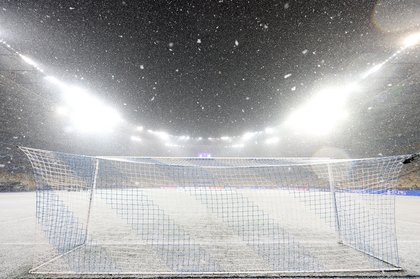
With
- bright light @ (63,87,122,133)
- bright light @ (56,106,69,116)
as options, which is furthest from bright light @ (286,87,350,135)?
bright light @ (56,106,69,116)

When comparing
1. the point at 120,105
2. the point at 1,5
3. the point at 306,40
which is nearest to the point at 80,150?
the point at 120,105

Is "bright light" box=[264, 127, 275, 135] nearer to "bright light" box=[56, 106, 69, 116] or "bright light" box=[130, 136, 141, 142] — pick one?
"bright light" box=[130, 136, 141, 142]

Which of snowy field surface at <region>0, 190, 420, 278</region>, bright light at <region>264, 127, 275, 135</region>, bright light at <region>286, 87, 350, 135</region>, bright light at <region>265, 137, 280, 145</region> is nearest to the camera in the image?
snowy field surface at <region>0, 190, 420, 278</region>

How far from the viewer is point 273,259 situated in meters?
3.14

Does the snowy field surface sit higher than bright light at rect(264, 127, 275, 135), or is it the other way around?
bright light at rect(264, 127, 275, 135)

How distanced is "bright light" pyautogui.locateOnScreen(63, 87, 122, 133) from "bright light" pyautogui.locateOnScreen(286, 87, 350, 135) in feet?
55.8

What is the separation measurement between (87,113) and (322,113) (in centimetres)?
2270

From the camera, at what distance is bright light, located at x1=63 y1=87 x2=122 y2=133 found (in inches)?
897

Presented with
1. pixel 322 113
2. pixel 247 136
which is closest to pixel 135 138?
pixel 247 136

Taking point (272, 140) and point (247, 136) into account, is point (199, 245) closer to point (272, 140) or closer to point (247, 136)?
point (247, 136)

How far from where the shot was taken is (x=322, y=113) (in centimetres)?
2611

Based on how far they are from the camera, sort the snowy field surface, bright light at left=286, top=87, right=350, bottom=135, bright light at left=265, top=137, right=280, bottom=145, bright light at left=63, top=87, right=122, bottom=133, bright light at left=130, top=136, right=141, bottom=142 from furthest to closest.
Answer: bright light at left=130, top=136, right=141, bottom=142, bright light at left=265, top=137, right=280, bottom=145, bright light at left=63, top=87, right=122, bottom=133, bright light at left=286, top=87, right=350, bottom=135, the snowy field surface

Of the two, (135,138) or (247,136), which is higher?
(247,136)

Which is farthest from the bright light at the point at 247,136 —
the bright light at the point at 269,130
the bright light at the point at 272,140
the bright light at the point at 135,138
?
the bright light at the point at 135,138
